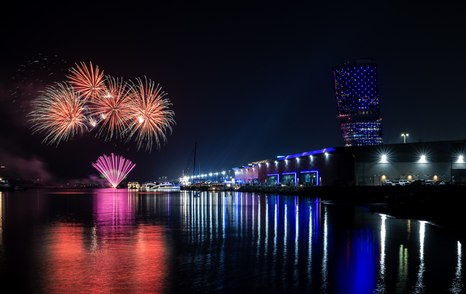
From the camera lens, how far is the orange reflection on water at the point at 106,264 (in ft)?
44.3

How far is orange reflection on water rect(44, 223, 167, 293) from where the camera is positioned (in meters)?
13.5

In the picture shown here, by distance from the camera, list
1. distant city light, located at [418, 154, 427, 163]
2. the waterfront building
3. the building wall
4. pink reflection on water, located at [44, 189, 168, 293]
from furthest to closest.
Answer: distant city light, located at [418, 154, 427, 163], the building wall, the waterfront building, pink reflection on water, located at [44, 189, 168, 293]

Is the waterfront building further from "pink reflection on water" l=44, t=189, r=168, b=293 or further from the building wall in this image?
"pink reflection on water" l=44, t=189, r=168, b=293

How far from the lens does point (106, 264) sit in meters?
16.9

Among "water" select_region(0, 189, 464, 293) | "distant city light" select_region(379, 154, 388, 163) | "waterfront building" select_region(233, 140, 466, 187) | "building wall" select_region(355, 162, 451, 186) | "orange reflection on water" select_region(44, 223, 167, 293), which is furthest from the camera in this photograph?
"distant city light" select_region(379, 154, 388, 163)

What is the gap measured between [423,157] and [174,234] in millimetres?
74097

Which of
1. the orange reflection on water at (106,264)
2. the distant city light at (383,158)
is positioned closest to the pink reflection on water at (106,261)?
the orange reflection on water at (106,264)

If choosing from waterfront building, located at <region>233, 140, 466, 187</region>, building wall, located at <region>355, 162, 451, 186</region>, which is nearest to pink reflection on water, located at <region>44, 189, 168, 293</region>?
waterfront building, located at <region>233, 140, 466, 187</region>

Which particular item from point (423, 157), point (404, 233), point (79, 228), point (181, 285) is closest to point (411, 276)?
point (181, 285)

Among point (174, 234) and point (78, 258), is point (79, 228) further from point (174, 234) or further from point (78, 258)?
point (78, 258)

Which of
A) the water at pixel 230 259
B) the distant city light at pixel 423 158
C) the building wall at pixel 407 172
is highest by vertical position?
the distant city light at pixel 423 158

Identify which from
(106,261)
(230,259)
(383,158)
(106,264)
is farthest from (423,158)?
(106,264)

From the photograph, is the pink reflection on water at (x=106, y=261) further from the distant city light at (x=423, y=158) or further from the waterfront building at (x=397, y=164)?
the distant city light at (x=423, y=158)

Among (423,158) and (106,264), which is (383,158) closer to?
(423,158)
